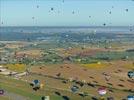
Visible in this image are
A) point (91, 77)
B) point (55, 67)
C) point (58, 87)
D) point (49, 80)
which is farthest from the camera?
point (55, 67)

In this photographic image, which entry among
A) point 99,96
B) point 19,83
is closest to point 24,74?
point 19,83

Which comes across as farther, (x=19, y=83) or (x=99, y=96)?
(x=19, y=83)

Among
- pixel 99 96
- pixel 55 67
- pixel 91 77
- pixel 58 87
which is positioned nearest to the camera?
pixel 99 96

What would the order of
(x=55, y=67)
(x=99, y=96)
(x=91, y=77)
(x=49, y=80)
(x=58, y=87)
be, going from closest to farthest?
(x=99, y=96) < (x=58, y=87) < (x=49, y=80) < (x=91, y=77) < (x=55, y=67)

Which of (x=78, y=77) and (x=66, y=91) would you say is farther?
(x=78, y=77)

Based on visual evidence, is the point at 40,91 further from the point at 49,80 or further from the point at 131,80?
the point at 131,80

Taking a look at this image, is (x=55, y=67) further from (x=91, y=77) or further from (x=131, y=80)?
(x=131, y=80)

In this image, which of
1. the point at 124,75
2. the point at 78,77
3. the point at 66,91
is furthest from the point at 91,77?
the point at 66,91

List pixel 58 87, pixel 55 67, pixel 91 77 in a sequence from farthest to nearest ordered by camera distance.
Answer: pixel 55 67 → pixel 91 77 → pixel 58 87
